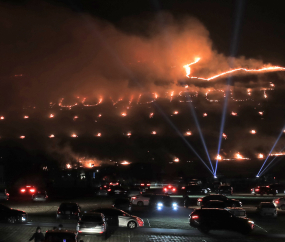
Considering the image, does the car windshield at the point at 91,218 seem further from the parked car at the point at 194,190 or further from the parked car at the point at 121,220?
the parked car at the point at 194,190

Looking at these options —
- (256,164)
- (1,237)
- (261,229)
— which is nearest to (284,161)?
(256,164)

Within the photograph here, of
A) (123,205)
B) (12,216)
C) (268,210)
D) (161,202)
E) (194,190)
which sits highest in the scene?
(194,190)

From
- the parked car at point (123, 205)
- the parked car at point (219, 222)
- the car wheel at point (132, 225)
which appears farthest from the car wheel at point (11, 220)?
the parked car at point (219, 222)

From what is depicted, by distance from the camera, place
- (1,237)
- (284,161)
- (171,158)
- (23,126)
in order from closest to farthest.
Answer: (1,237)
(284,161)
(171,158)
(23,126)

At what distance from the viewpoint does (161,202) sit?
31.5m

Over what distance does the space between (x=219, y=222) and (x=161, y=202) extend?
41.6 feet

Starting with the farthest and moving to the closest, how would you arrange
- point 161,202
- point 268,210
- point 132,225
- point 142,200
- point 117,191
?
Answer: point 117,191 → point 142,200 → point 161,202 → point 268,210 → point 132,225

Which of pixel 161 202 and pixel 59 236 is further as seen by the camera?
pixel 161 202

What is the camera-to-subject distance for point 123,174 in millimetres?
75688

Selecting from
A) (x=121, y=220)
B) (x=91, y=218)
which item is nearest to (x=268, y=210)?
(x=121, y=220)

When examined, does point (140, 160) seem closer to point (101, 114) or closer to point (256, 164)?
point (256, 164)

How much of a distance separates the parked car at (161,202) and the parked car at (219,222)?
11577 mm

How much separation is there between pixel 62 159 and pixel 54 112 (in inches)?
1880

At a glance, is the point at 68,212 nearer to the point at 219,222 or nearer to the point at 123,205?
the point at 123,205
